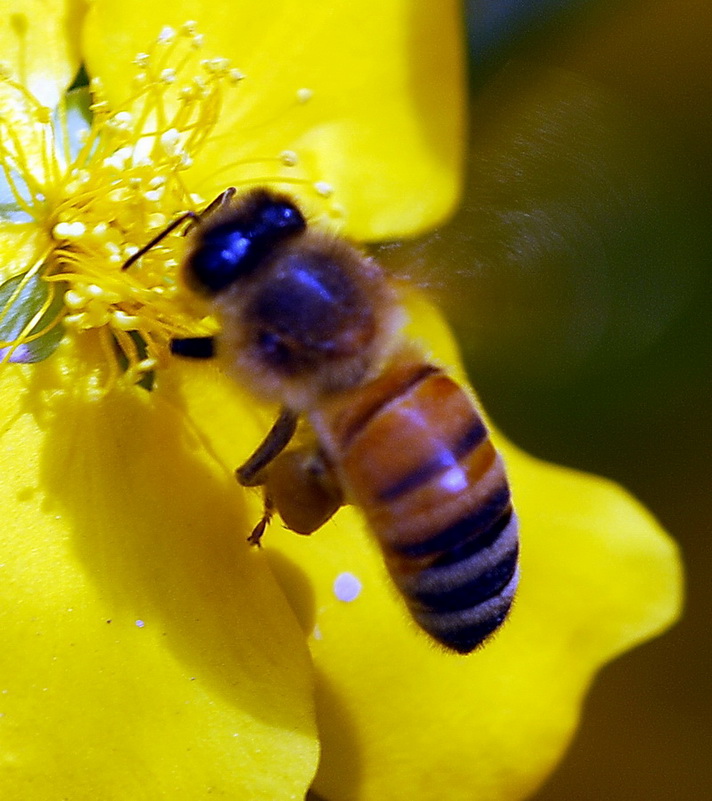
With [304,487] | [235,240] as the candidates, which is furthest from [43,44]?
[304,487]

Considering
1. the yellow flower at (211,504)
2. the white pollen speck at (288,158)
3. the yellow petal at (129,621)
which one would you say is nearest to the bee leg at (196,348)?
the yellow flower at (211,504)

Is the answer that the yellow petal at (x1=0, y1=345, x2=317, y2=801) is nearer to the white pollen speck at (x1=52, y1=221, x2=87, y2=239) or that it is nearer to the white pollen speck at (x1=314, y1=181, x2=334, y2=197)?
the white pollen speck at (x1=52, y1=221, x2=87, y2=239)

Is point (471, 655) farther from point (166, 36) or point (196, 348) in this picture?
point (166, 36)

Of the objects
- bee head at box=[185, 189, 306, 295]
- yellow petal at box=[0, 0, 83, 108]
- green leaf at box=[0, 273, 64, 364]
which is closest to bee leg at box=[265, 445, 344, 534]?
bee head at box=[185, 189, 306, 295]

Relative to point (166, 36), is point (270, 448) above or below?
below

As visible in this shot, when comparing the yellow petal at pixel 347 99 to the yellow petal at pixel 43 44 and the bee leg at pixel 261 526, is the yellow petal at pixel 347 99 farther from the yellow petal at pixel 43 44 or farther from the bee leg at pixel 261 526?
the bee leg at pixel 261 526

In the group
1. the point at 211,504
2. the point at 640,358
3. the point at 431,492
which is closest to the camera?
the point at 431,492
